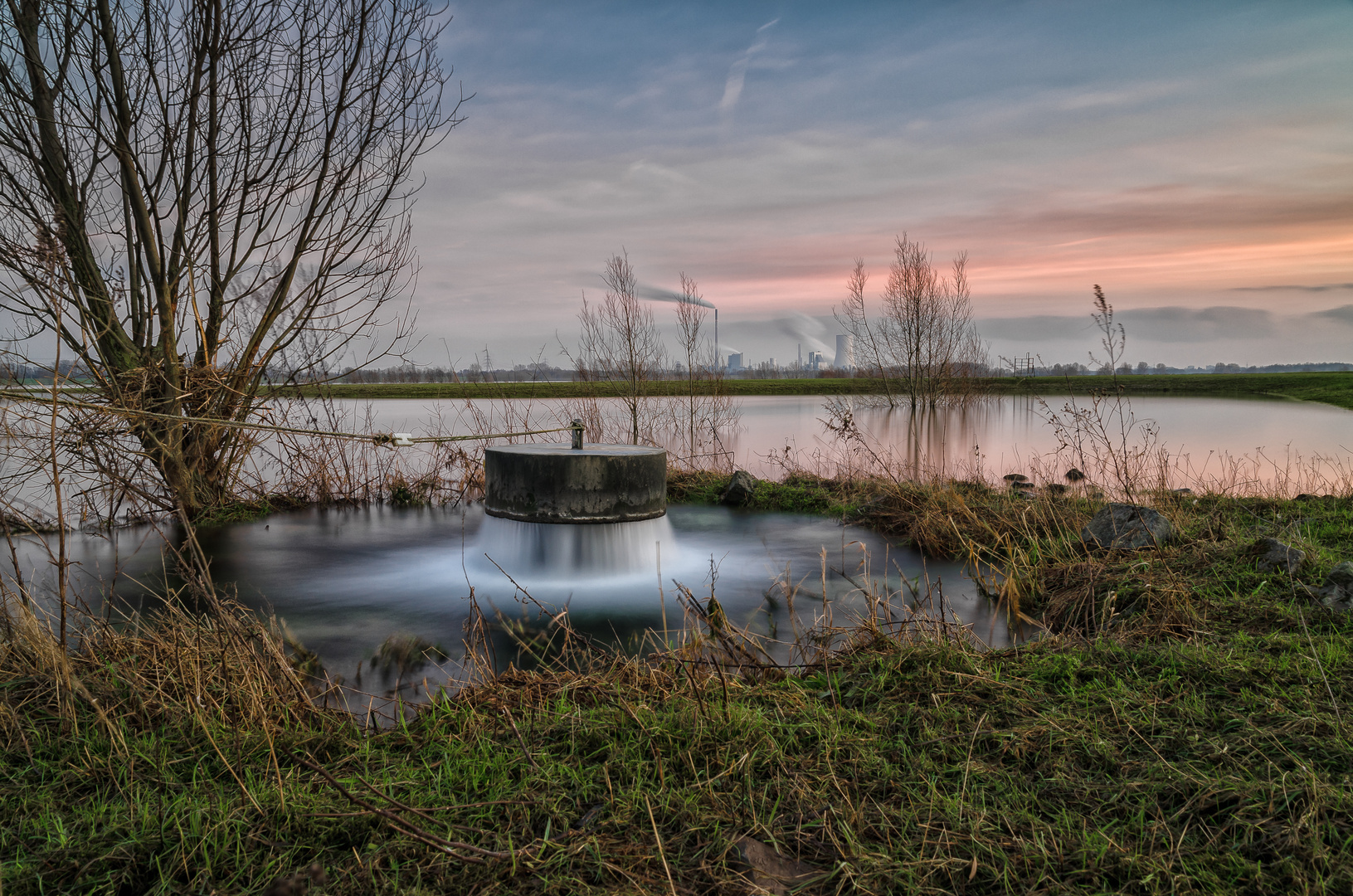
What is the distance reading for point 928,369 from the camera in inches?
837

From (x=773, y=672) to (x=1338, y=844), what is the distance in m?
2.67

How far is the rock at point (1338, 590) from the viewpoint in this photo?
4.93m

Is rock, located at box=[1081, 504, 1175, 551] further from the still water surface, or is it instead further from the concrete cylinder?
the concrete cylinder

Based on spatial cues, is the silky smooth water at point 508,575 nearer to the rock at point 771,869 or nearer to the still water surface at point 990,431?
the rock at point 771,869

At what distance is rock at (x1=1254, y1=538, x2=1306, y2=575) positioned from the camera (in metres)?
5.66

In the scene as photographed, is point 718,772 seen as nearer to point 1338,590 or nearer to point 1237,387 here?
point 1338,590

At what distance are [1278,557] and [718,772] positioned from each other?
526cm

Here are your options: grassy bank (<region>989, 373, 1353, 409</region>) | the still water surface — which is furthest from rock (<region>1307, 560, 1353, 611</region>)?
grassy bank (<region>989, 373, 1353, 409</region>)

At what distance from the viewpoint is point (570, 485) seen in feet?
25.9

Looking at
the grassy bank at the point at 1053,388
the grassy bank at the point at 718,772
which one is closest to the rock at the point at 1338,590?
the grassy bank at the point at 718,772

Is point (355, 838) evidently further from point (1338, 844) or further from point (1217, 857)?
point (1338, 844)

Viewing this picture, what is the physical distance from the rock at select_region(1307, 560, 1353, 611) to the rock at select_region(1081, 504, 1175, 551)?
1.60m

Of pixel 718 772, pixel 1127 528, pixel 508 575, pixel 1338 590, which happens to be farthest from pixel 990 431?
pixel 718 772

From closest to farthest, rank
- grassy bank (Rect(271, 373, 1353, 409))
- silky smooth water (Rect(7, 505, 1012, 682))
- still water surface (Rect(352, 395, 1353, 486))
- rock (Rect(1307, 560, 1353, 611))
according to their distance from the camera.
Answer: rock (Rect(1307, 560, 1353, 611))
silky smooth water (Rect(7, 505, 1012, 682))
still water surface (Rect(352, 395, 1353, 486))
grassy bank (Rect(271, 373, 1353, 409))
